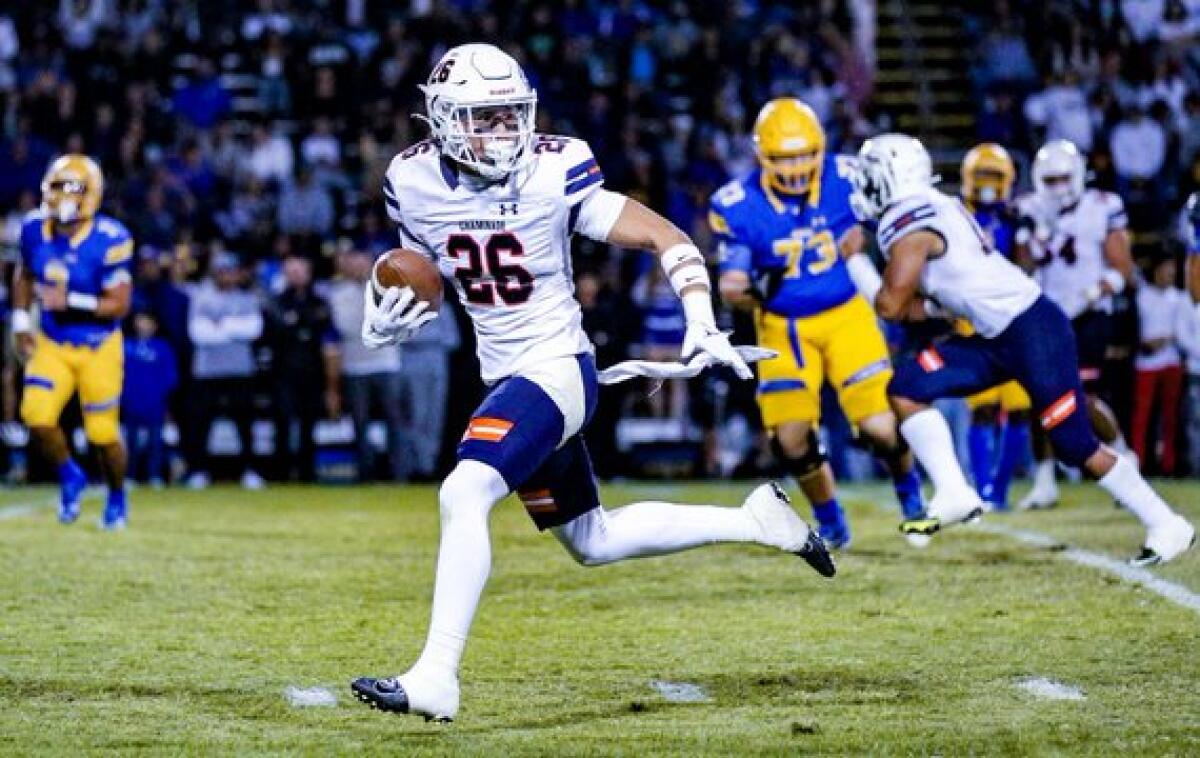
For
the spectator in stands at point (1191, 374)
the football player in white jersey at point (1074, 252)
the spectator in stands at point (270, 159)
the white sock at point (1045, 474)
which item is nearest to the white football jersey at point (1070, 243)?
the football player in white jersey at point (1074, 252)

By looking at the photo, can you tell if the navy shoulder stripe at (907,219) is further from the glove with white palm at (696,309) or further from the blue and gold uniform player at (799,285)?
the glove with white palm at (696,309)

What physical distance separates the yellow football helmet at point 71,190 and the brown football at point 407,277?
578cm

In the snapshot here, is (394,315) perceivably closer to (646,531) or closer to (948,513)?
(646,531)

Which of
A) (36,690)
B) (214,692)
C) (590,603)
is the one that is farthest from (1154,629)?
(36,690)

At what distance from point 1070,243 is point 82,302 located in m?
4.99

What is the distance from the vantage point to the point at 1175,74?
60.4ft

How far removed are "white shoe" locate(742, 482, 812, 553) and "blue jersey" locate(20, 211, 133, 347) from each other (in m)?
5.59

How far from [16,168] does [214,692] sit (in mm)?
11472

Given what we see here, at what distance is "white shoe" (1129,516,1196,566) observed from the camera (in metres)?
8.12

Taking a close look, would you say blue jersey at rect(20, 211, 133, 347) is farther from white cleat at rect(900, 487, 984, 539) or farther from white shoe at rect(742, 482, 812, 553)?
white shoe at rect(742, 482, 812, 553)

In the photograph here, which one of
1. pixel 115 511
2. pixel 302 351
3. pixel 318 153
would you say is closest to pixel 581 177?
pixel 115 511

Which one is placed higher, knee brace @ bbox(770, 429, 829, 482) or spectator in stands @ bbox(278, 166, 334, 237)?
spectator in stands @ bbox(278, 166, 334, 237)

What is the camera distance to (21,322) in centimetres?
1108

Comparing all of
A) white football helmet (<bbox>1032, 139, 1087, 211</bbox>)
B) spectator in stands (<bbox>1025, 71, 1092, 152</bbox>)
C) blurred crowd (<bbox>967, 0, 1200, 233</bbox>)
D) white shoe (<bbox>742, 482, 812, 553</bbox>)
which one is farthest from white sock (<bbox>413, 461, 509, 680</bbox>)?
spectator in stands (<bbox>1025, 71, 1092, 152</bbox>)
